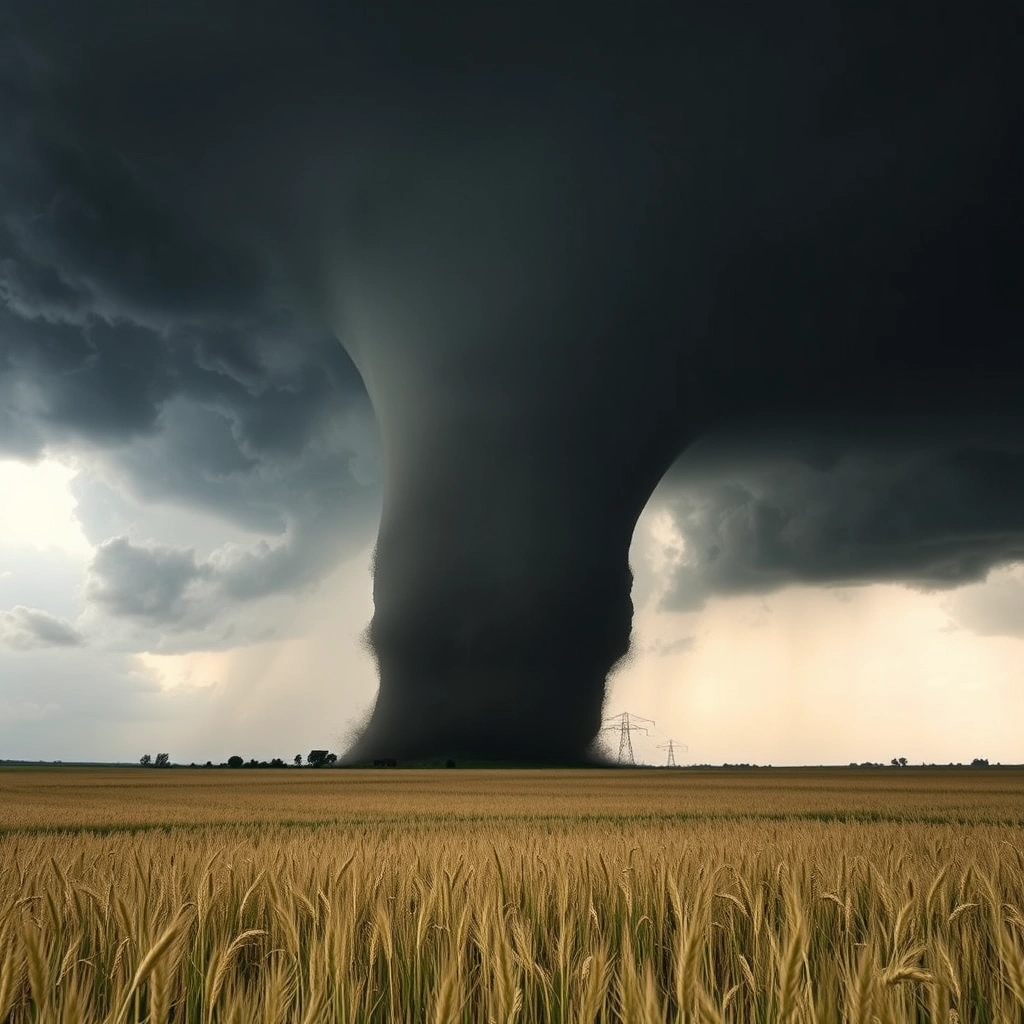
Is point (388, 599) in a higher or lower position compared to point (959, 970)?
higher

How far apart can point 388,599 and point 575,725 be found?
1879 inches

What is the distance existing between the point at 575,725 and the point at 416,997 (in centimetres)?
15681

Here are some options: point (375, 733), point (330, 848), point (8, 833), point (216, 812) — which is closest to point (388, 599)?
point (375, 733)

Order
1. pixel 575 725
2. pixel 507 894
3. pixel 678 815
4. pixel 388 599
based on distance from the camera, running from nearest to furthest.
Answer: pixel 507 894 < pixel 678 815 < pixel 388 599 < pixel 575 725

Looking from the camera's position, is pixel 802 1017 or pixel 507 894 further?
pixel 507 894

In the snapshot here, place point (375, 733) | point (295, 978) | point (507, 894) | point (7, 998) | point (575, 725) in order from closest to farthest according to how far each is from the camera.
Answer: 1. point (7, 998)
2. point (295, 978)
3. point (507, 894)
4. point (575, 725)
5. point (375, 733)

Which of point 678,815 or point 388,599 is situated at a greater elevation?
point 388,599

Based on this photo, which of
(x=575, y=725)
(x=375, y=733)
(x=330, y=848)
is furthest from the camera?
(x=375, y=733)

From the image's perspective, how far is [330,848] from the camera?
9.77 m

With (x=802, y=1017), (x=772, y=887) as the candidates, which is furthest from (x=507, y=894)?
(x=802, y=1017)

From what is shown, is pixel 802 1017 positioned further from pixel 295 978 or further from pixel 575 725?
pixel 575 725

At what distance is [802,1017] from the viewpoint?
10.1 feet

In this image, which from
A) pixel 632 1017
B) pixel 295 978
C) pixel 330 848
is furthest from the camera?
pixel 330 848

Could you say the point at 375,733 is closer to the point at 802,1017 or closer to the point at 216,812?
the point at 216,812
